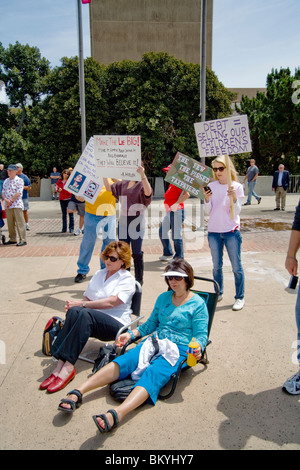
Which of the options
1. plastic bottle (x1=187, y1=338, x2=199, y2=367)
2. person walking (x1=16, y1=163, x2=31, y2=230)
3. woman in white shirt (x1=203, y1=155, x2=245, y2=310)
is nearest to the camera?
plastic bottle (x1=187, y1=338, x2=199, y2=367)

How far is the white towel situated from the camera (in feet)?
10.3

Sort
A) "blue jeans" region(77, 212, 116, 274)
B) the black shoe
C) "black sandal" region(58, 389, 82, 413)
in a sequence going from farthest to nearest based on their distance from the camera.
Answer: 1. the black shoe
2. "blue jeans" region(77, 212, 116, 274)
3. "black sandal" region(58, 389, 82, 413)

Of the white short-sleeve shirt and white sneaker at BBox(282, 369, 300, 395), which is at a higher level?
the white short-sleeve shirt

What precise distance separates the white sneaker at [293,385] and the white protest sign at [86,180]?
3.65 meters

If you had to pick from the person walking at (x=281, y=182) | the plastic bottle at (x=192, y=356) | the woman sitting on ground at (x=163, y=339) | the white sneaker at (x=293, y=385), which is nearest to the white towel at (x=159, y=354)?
the woman sitting on ground at (x=163, y=339)

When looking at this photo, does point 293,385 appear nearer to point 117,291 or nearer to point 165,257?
point 117,291

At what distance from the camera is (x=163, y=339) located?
3.31 m

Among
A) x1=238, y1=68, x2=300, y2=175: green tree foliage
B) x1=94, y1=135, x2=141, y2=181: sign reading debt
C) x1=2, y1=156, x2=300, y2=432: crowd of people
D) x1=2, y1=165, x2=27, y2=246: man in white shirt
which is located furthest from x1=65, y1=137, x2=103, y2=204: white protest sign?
x1=238, y1=68, x2=300, y2=175: green tree foliage

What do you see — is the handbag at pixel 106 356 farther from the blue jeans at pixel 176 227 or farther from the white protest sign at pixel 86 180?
the blue jeans at pixel 176 227

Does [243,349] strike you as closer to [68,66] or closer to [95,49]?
[68,66]

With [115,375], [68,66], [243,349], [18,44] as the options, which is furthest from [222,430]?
[18,44]

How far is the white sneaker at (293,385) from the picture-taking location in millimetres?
3170

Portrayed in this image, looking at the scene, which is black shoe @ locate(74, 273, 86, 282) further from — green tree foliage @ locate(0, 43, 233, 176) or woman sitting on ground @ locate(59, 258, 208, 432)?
green tree foliage @ locate(0, 43, 233, 176)

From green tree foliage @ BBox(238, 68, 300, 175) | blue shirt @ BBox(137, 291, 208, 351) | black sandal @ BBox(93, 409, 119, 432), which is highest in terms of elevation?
green tree foliage @ BBox(238, 68, 300, 175)
